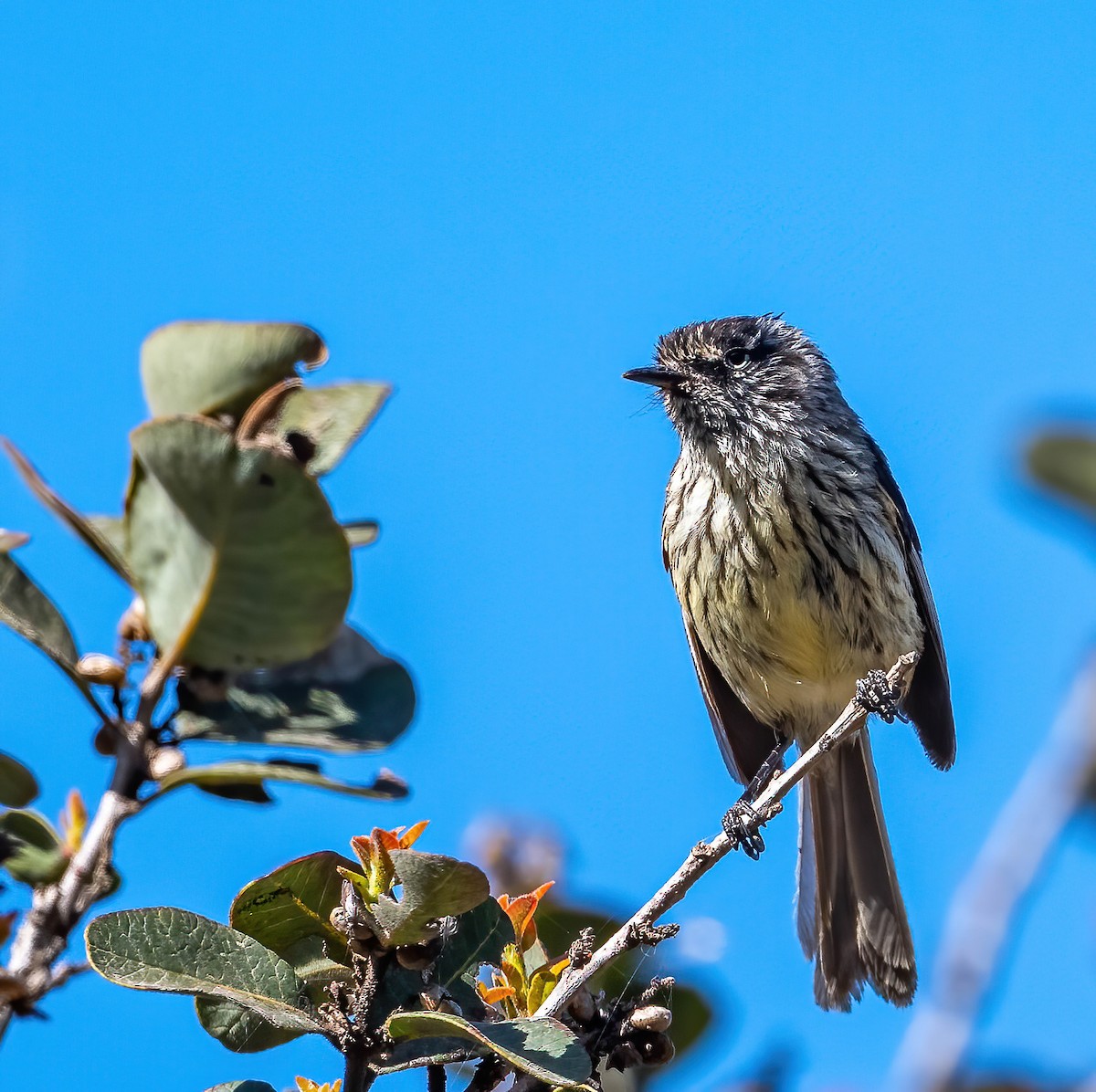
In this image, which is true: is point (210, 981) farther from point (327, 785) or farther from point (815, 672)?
point (815, 672)

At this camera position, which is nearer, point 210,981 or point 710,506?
point 210,981

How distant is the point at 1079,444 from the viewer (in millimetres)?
1008

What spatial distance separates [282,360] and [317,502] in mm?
237

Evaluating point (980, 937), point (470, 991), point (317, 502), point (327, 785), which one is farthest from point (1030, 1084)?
point (470, 991)

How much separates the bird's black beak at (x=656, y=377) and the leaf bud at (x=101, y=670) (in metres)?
4.59

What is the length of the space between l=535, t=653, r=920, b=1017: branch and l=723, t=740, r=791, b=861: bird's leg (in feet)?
2.85

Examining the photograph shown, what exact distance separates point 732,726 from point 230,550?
5.26m

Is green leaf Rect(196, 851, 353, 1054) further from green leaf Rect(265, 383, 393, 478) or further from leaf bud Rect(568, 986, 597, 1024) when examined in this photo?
green leaf Rect(265, 383, 393, 478)

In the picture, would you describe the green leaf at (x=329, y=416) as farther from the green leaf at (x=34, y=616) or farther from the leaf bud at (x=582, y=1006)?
the leaf bud at (x=582, y=1006)

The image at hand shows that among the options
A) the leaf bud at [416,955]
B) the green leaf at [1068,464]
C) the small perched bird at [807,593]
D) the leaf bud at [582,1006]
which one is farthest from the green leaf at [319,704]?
the small perched bird at [807,593]

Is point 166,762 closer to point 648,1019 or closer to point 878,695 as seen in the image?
point 648,1019

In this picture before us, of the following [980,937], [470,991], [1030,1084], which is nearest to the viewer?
[980,937]

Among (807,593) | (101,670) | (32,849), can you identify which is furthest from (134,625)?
(807,593)

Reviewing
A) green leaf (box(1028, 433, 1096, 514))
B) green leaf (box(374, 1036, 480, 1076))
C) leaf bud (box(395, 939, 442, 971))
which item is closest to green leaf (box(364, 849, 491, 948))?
leaf bud (box(395, 939, 442, 971))
